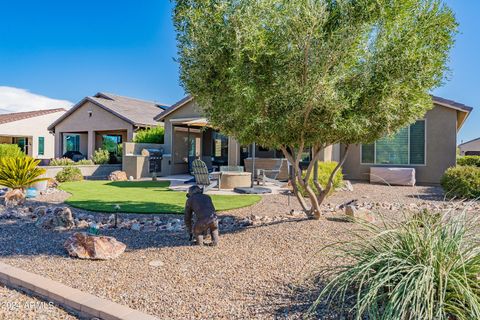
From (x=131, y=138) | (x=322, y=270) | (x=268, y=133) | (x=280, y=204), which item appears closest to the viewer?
(x=322, y=270)

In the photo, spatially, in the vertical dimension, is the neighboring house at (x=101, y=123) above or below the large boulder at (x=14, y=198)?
above

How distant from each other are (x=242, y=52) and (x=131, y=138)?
19.1 meters

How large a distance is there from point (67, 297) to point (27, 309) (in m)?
0.41

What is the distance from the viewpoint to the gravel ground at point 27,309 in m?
3.46

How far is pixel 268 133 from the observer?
19.5ft

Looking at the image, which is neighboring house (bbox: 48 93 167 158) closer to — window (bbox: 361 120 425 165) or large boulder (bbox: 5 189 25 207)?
large boulder (bbox: 5 189 25 207)

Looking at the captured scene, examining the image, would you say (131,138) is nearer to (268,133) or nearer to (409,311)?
(268,133)

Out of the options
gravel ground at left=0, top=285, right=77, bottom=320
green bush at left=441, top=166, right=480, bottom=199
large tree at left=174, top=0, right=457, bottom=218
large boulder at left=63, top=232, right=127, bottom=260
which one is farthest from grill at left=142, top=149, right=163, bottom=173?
gravel ground at left=0, top=285, right=77, bottom=320

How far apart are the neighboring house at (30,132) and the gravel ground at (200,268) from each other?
98.2ft

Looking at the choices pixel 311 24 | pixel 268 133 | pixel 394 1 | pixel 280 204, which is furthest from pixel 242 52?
pixel 280 204

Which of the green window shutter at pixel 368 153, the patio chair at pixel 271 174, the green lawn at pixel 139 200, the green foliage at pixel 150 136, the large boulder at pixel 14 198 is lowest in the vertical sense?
the green lawn at pixel 139 200

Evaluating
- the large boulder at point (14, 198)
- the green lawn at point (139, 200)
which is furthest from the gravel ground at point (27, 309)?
the large boulder at point (14, 198)

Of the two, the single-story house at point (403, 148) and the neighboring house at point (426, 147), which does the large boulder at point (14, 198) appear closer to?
the single-story house at point (403, 148)

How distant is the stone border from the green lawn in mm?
4584
